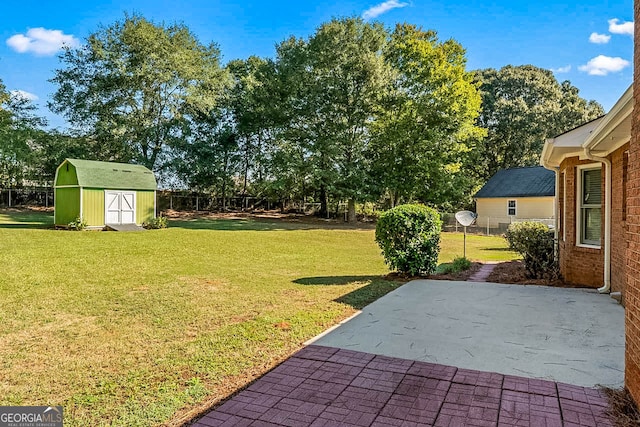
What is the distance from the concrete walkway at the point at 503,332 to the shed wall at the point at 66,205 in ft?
54.7

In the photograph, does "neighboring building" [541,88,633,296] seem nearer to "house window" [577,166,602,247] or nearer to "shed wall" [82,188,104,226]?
"house window" [577,166,602,247]

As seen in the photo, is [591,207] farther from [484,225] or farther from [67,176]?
[484,225]

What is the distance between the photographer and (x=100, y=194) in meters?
18.5

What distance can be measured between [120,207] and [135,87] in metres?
13.9

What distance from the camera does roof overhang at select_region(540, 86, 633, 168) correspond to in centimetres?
395

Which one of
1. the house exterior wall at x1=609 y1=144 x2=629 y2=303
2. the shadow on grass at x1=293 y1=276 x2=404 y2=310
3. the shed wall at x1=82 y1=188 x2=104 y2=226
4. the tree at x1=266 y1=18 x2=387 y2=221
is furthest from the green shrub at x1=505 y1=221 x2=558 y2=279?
the shed wall at x1=82 y1=188 x2=104 y2=226

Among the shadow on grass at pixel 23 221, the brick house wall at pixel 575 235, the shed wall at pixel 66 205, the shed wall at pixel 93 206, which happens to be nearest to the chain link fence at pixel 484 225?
the brick house wall at pixel 575 235

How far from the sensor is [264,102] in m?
27.8

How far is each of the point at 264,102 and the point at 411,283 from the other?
906 inches

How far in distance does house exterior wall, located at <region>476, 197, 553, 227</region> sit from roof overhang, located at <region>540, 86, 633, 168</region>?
59.2ft

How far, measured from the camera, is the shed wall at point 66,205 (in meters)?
17.8

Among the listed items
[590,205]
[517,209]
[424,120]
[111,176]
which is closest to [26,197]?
[111,176]

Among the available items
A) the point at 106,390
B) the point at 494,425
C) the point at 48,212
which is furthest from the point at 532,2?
the point at 48,212

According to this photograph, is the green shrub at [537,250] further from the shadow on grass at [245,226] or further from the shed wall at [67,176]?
the shed wall at [67,176]
